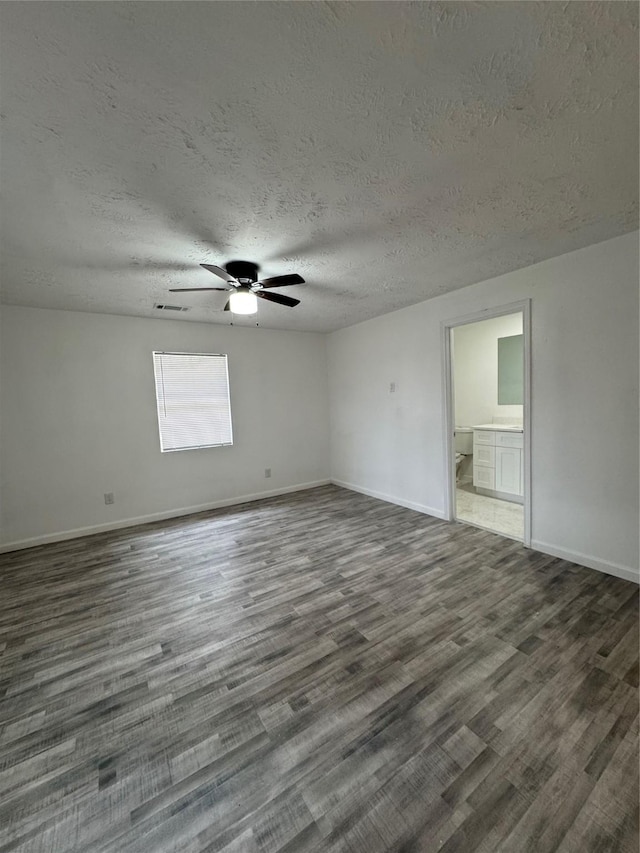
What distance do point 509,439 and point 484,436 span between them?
0.37 m

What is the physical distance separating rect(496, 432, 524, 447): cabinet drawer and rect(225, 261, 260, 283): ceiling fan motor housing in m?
3.62

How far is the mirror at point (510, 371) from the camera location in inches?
182

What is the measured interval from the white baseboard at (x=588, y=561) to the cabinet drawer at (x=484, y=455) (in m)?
1.68

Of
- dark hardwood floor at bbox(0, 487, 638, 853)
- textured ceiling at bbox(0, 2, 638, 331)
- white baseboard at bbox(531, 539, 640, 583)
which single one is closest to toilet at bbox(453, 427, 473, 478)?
white baseboard at bbox(531, 539, 640, 583)

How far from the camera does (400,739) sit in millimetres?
1425

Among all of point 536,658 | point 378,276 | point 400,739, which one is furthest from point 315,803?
point 378,276

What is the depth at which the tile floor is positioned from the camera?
11.6 ft

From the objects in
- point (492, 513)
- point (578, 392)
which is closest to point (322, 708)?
point (578, 392)

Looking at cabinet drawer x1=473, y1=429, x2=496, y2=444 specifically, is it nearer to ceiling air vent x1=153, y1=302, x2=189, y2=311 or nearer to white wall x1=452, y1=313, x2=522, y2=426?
white wall x1=452, y1=313, x2=522, y2=426

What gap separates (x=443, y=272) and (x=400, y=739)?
3228 millimetres

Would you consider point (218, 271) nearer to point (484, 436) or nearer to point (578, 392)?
point (578, 392)

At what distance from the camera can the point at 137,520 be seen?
163 inches

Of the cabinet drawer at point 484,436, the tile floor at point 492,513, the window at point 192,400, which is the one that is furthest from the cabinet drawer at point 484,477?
the window at point 192,400

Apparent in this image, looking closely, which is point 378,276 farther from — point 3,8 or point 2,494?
point 2,494
